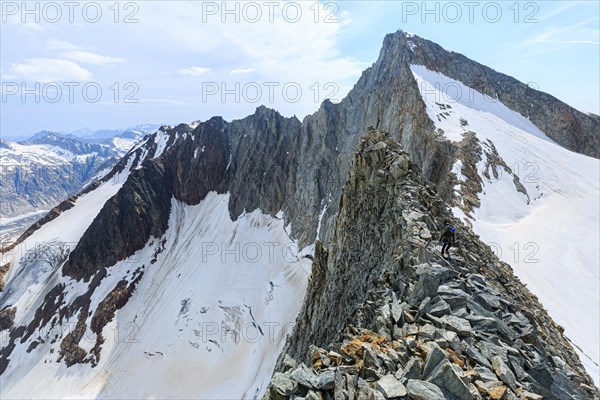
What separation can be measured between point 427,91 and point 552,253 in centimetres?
3559

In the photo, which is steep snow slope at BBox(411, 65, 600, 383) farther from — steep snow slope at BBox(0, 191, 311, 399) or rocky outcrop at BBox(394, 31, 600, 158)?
steep snow slope at BBox(0, 191, 311, 399)

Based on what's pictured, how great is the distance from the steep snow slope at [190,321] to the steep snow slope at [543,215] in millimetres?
40682

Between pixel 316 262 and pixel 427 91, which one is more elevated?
pixel 427 91

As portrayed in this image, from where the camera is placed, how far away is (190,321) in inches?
2985

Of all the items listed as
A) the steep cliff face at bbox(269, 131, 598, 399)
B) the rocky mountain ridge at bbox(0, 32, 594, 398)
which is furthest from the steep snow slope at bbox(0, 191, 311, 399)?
the steep cliff face at bbox(269, 131, 598, 399)

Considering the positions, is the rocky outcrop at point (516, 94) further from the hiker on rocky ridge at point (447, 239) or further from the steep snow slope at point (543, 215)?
the hiker on rocky ridge at point (447, 239)

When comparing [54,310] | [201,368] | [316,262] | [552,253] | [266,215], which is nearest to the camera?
[552,253]

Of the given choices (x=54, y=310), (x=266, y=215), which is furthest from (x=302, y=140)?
(x=54, y=310)

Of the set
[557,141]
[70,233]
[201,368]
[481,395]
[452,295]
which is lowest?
[201,368]

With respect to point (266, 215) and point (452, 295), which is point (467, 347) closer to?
point (452, 295)

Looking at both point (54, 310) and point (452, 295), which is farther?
point (54, 310)

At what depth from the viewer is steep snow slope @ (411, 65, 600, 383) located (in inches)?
736

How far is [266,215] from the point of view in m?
98.5

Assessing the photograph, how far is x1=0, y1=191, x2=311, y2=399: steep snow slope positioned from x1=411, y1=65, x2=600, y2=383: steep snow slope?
40.7m
